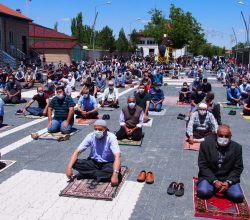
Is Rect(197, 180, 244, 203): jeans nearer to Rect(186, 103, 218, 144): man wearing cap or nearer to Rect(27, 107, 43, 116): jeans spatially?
Rect(186, 103, 218, 144): man wearing cap

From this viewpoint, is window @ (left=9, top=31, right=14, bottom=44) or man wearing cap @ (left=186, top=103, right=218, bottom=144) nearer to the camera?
man wearing cap @ (left=186, top=103, right=218, bottom=144)

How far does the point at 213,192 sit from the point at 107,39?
64223 mm

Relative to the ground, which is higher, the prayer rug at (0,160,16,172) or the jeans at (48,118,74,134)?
the jeans at (48,118,74,134)

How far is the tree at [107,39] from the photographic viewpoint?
68938mm

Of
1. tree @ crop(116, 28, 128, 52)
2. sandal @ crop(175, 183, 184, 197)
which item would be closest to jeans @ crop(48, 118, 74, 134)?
sandal @ crop(175, 183, 184, 197)

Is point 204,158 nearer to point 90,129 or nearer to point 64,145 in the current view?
point 64,145

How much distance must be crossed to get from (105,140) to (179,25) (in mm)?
51562

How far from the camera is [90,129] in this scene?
1216cm

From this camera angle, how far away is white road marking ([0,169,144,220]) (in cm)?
589

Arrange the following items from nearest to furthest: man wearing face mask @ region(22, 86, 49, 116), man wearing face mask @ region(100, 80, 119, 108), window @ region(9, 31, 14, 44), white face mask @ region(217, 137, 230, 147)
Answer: white face mask @ region(217, 137, 230, 147) → man wearing face mask @ region(22, 86, 49, 116) → man wearing face mask @ region(100, 80, 119, 108) → window @ region(9, 31, 14, 44)

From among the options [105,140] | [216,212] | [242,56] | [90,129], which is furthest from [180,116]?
[242,56]

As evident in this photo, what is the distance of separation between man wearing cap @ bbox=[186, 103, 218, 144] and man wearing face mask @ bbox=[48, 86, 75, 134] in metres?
3.39

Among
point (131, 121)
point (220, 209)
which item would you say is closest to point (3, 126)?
point (131, 121)

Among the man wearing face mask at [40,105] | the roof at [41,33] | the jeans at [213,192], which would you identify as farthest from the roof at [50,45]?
the jeans at [213,192]
